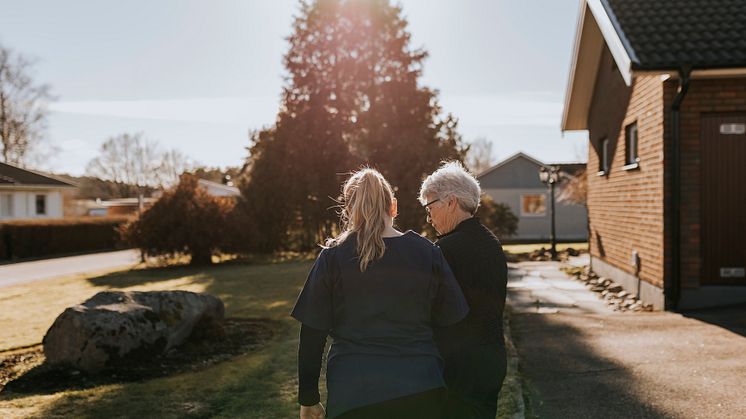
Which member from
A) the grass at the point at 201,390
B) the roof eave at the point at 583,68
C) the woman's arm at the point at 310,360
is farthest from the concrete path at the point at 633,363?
the roof eave at the point at 583,68

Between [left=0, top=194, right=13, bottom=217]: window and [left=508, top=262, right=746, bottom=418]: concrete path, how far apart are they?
1634 inches

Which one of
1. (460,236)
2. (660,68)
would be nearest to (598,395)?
(460,236)

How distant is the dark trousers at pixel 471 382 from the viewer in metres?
3.06

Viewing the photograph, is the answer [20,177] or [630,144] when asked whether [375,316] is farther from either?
[20,177]

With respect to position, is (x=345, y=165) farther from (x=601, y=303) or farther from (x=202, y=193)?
(x=601, y=303)

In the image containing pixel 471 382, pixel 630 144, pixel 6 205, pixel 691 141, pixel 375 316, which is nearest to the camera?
pixel 375 316

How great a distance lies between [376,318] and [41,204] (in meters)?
49.5

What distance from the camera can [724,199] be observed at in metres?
10.0

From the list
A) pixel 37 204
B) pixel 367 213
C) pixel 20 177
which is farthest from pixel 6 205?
pixel 367 213

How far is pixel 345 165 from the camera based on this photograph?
92.3ft

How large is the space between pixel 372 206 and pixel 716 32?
9.62 meters

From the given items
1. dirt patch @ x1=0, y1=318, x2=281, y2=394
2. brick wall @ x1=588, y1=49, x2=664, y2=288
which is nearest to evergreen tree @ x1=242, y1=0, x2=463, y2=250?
brick wall @ x1=588, y1=49, x2=664, y2=288

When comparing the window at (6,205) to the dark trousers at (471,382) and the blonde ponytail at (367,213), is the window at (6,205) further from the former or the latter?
the dark trousers at (471,382)

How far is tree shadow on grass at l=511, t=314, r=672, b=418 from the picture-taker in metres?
5.31
